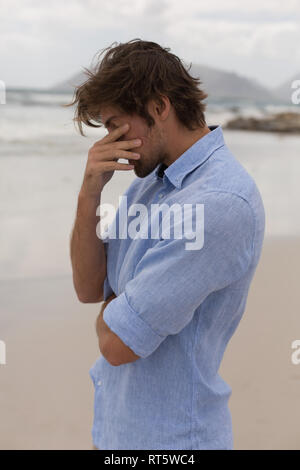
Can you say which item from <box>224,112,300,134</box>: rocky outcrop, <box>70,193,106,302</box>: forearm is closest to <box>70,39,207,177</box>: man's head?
<box>70,193,106,302</box>: forearm

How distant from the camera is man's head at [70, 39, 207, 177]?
1.44m

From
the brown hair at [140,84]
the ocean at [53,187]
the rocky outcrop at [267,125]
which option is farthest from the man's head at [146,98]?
the rocky outcrop at [267,125]

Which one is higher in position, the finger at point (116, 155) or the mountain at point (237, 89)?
the mountain at point (237, 89)

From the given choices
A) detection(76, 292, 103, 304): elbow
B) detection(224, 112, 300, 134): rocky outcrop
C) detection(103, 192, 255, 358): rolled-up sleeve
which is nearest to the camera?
detection(103, 192, 255, 358): rolled-up sleeve

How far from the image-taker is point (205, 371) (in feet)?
4.66

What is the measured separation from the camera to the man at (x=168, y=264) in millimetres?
1281

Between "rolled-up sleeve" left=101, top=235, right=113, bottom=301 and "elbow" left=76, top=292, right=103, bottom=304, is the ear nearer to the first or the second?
"rolled-up sleeve" left=101, top=235, right=113, bottom=301

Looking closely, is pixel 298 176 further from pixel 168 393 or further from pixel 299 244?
pixel 168 393

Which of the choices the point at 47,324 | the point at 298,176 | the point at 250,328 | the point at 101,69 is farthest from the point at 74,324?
the point at 298,176

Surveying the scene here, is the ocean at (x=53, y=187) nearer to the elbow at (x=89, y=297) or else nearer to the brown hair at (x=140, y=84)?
the elbow at (x=89, y=297)

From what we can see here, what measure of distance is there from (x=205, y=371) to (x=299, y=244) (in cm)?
494

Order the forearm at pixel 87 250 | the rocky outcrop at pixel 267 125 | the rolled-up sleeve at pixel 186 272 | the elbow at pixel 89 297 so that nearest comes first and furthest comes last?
the rolled-up sleeve at pixel 186 272 < the forearm at pixel 87 250 < the elbow at pixel 89 297 < the rocky outcrop at pixel 267 125

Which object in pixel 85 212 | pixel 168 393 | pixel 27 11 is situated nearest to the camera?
pixel 168 393

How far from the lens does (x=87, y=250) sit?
65.5 inches
